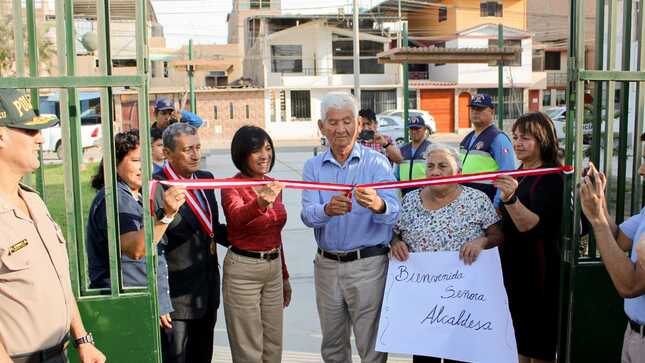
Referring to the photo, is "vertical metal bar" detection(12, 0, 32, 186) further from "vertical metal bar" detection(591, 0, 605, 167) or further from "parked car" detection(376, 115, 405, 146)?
"parked car" detection(376, 115, 405, 146)

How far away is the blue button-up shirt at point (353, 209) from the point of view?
133 inches

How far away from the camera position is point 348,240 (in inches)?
134

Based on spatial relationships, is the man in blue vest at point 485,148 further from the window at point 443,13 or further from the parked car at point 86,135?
the window at point 443,13

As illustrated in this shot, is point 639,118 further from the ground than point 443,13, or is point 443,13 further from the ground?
point 443,13

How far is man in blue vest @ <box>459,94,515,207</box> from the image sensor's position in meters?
4.76

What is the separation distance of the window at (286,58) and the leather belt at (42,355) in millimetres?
34565

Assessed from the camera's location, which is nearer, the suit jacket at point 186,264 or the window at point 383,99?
the suit jacket at point 186,264

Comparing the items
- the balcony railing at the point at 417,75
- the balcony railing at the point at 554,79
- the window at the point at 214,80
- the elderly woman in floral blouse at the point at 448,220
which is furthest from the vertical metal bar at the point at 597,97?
the window at the point at 214,80

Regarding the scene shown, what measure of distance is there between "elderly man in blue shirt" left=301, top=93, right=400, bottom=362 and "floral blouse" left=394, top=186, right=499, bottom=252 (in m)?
0.16

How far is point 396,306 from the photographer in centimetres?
334

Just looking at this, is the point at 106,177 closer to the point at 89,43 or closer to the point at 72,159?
the point at 72,159

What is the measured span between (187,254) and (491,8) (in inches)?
1611

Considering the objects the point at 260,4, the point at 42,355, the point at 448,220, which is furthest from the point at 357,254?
→ the point at 260,4

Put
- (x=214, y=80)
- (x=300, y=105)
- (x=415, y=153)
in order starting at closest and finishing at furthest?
(x=415, y=153) → (x=300, y=105) → (x=214, y=80)
